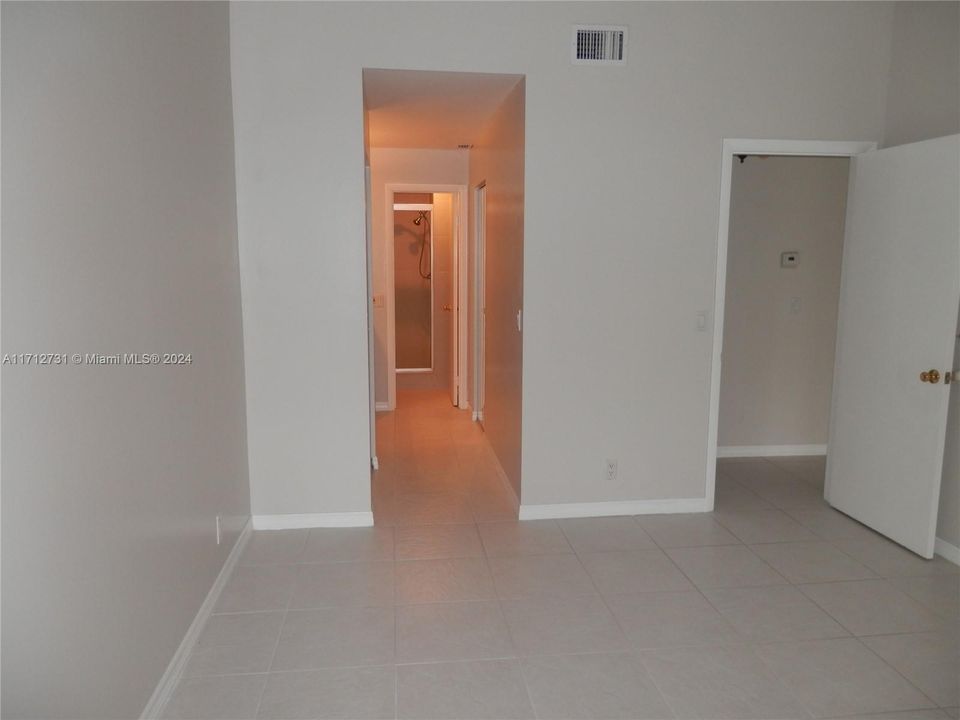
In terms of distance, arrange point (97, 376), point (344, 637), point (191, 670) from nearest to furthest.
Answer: point (97, 376), point (191, 670), point (344, 637)

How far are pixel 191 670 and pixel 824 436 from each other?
447 cm

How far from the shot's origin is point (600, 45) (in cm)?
325

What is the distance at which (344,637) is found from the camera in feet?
7.93

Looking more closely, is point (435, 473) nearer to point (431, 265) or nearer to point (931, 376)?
point (931, 376)

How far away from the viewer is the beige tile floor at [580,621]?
208cm

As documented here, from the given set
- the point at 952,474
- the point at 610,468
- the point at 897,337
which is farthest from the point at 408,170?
the point at 952,474

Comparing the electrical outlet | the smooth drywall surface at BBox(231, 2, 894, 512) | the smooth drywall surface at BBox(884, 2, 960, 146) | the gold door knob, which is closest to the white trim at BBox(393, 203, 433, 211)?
the smooth drywall surface at BBox(231, 2, 894, 512)

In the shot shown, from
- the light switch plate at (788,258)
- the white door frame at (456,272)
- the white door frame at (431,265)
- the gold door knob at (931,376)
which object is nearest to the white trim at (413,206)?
the white door frame at (431,265)

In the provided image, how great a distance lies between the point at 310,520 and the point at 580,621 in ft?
5.25

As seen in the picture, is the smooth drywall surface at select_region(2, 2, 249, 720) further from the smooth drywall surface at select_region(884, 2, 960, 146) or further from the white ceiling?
the smooth drywall surface at select_region(884, 2, 960, 146)

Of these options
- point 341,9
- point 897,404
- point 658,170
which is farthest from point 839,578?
point 341,9

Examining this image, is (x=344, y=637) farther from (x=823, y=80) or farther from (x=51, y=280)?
(x=823, y=80)

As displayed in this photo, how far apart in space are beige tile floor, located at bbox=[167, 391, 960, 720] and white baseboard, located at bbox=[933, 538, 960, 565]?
0.06m

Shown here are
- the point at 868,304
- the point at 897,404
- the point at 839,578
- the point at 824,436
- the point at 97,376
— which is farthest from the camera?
the point at 824,436
